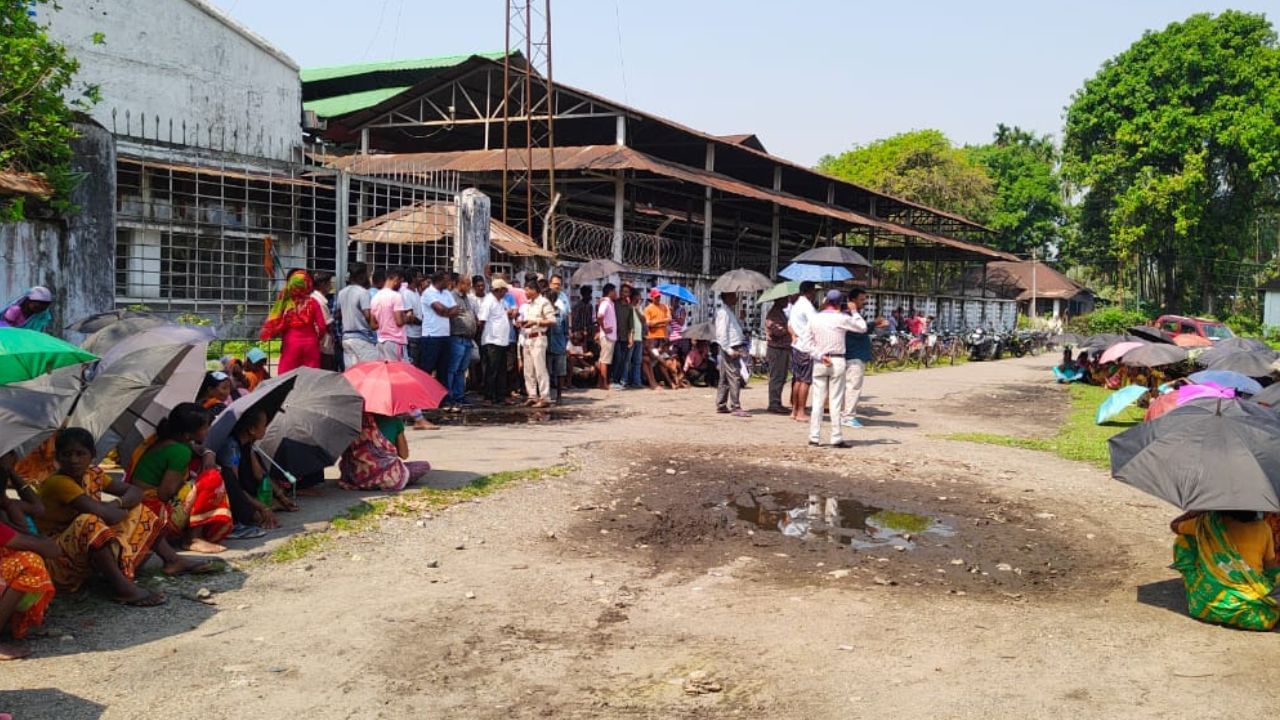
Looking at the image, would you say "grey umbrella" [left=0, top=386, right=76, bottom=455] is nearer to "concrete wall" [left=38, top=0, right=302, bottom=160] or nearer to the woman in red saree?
the woman in red saree

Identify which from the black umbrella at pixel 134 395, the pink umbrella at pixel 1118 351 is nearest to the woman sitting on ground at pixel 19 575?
the black umbrella at pixel 134 395

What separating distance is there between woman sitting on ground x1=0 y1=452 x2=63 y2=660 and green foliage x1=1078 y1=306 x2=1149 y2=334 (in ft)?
131

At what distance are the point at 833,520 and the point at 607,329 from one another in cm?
817

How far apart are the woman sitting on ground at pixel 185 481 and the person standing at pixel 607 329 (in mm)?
9328

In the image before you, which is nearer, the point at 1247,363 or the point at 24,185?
the point at 24,185

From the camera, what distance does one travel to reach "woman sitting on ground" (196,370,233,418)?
6316 mm

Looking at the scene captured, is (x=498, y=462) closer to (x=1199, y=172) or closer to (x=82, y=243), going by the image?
(x=82, y=243)

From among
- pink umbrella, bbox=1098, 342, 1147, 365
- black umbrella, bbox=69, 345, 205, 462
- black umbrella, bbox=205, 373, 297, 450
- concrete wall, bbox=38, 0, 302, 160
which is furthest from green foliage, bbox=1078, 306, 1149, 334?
black umbrella, bbox=69, 345, 205, 462

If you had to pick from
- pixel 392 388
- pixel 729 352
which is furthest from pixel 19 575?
pixel 729 352

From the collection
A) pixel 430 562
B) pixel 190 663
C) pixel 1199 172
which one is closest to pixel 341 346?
pixel 430 562

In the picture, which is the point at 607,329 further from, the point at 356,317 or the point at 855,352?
the point at 356,317

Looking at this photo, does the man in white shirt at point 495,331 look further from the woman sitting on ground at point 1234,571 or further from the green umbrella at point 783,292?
the woman sitting on ground at point 1234,571

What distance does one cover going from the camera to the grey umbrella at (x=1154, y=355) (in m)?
14.1

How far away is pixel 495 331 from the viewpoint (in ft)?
39.7
